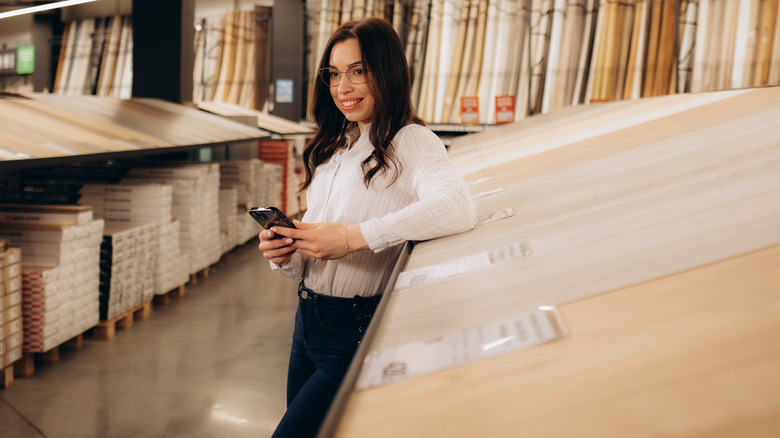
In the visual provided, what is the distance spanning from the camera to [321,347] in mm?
1554

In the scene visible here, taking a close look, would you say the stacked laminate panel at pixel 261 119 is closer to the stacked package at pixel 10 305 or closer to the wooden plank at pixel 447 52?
the wooden plank at pixel 447 52

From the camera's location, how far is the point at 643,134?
6.65 feet

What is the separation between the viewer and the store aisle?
2.38m

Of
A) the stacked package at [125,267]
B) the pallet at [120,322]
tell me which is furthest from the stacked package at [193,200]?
the pallet at [120,322]

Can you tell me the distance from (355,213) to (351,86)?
12.8 inches

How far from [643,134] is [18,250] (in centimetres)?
253

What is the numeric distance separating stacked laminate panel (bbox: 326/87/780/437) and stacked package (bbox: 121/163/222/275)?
313cm

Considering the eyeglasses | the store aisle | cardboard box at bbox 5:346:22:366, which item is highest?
the eyeglasses

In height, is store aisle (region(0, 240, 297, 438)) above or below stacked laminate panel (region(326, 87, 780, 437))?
below

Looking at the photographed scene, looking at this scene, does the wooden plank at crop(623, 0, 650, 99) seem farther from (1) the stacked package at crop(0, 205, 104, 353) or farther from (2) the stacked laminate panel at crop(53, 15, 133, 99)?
(2) the stacked laminate panel at crop(53, 15, 133, 99)

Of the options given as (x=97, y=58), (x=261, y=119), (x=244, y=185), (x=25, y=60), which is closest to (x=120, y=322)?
(x=244, y=185)

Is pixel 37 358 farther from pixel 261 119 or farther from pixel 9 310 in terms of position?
pixel 261 119

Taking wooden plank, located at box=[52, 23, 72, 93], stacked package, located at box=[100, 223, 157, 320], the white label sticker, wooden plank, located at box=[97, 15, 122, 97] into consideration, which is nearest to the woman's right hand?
the white label sticker

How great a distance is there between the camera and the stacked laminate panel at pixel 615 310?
48 cm
